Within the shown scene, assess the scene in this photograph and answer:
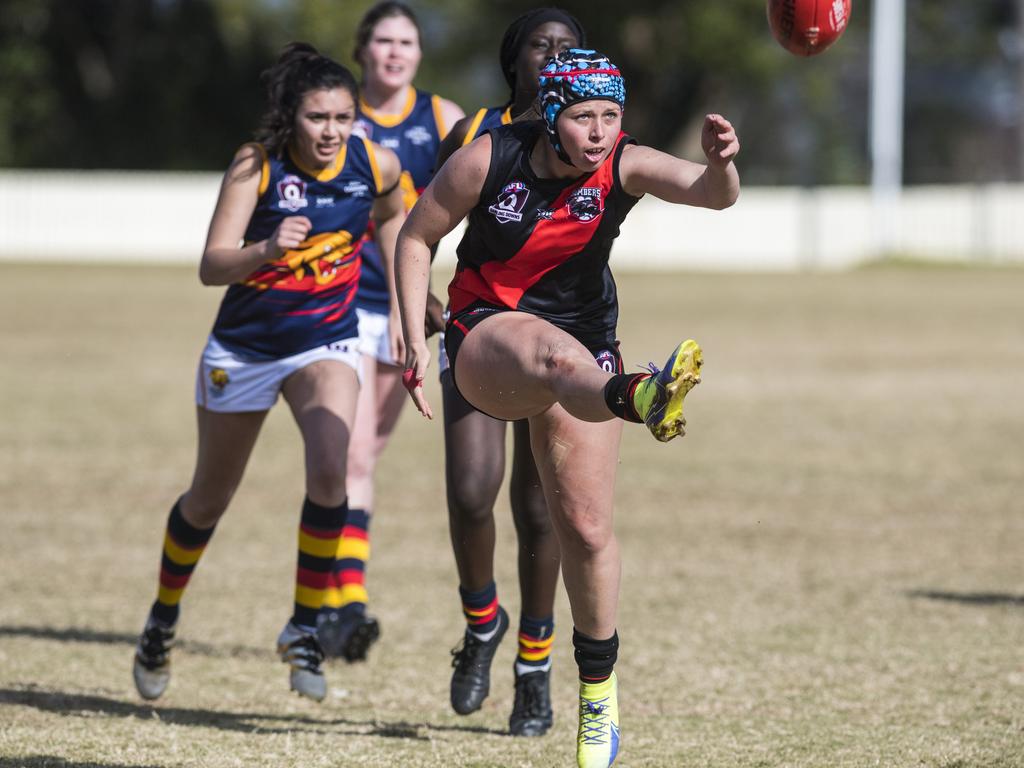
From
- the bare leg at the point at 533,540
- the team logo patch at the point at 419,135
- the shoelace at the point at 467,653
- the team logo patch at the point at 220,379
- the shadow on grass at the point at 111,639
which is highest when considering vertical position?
the team logo patch at the point at 419,135

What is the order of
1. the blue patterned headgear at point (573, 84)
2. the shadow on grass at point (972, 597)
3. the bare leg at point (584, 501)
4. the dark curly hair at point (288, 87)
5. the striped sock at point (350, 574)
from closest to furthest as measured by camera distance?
the blue patterned headgear at point (573, 84) → the bare leg at point (584, 501) → the dark curly hair at point (288, 87) → the striped sock at point (350, 574) → the shadow on grass at point (972, 597)

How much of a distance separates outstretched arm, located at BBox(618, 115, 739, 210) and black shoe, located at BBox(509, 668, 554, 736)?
1.77 meters

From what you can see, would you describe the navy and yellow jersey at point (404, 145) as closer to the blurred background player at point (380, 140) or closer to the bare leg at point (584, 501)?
the blurred background player at point (380, 140)

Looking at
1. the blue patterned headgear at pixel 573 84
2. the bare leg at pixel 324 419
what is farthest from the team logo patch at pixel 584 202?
the bare leg at pixel 324 419

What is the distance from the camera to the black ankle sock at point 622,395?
13.0 feet

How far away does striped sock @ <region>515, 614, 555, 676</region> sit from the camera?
5.38 meters

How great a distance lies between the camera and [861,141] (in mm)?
70312

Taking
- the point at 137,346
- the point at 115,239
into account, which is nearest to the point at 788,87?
the point at 115,239

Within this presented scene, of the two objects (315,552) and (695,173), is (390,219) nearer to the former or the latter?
(315,552)

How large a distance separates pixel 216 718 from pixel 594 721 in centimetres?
168

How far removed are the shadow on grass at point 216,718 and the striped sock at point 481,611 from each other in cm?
33

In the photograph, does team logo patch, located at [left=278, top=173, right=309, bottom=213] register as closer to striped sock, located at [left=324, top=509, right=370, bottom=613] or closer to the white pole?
striped sock, located at [left=324, top=509, right=370, bottom=613]

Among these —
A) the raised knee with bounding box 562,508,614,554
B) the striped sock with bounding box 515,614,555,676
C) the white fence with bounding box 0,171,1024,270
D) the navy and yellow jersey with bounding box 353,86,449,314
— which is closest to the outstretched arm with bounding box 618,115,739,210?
the raised knee with bounding box 562,508,614,554

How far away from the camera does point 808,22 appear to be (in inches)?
204
